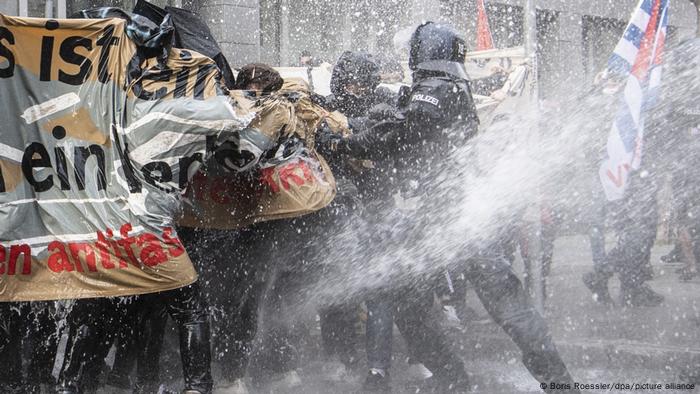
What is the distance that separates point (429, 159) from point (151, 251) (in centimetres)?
193

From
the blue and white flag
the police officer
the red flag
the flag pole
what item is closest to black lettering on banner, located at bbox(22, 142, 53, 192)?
the police officer

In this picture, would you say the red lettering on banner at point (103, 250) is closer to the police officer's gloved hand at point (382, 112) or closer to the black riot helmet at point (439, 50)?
the police officer's gloved hand at point (382, 112)

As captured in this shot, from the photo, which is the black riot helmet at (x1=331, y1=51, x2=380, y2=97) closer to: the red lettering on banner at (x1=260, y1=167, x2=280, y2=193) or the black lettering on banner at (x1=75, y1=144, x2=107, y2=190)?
the red lettering on banner at (x1=260, y1=167, x2=280, y2=193)

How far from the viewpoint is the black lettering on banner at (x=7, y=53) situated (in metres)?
4.32

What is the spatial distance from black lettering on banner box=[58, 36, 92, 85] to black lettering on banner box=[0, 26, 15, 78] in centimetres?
22

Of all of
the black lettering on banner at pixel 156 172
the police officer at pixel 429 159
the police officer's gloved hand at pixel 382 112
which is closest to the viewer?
the black lettering on banner at pixel 156 172

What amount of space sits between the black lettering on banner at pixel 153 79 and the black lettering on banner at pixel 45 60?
0.45 metres

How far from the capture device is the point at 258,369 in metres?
5.72

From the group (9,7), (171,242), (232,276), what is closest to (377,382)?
(232,276)

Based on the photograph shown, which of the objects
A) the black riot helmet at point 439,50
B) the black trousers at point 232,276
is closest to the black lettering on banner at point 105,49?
the black trousers at point 232,276

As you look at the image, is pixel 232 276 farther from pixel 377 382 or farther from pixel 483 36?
pixel 483 36

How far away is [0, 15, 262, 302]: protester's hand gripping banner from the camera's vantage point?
4.29m

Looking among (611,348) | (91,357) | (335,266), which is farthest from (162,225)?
(611,348)

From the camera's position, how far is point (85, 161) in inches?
171
